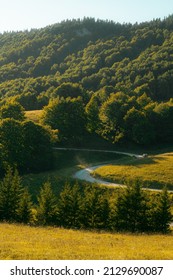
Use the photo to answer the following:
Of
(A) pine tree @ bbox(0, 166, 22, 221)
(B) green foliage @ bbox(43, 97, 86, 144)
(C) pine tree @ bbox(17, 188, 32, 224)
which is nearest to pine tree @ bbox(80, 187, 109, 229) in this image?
(C) pine tree @ bbox(17, 188, 32, 224)

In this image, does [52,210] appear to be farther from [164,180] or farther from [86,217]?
[164,180]

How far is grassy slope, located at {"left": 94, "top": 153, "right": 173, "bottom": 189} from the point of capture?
7106 centimetres

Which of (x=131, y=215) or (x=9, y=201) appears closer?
(x=131, y=215)

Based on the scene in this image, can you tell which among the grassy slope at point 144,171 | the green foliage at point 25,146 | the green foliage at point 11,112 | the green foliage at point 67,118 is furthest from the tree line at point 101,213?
the green foliage at point 67,118

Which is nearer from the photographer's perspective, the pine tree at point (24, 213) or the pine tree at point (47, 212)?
the pine tree at point (47, 212)

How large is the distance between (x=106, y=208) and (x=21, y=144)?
151 ft

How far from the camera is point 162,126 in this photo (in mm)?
126000

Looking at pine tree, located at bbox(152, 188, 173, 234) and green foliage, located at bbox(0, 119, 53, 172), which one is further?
green foliage, located at bbox(0, 119, 53, 172)

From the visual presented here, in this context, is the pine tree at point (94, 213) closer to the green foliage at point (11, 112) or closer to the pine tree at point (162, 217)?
the pine tree at point (162, 217)

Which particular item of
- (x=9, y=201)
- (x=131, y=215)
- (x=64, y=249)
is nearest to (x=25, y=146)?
(x=9, y=201)

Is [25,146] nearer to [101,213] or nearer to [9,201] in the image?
[9,201]

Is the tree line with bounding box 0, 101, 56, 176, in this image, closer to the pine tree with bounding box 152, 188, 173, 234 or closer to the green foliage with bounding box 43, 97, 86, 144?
the green foliage with bounding box 43, 97, 86, 144

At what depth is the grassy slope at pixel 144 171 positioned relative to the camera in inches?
2798

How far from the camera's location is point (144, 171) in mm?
76312
